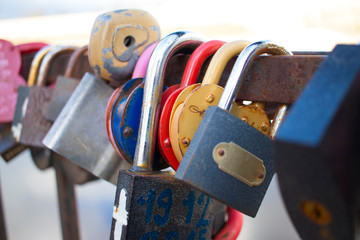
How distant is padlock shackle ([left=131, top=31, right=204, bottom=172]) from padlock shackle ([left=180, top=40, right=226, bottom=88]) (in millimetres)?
30

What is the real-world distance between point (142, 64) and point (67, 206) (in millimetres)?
514

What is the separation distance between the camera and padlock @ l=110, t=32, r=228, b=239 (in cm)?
48

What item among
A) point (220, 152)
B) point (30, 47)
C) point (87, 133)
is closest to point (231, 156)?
point (220, 152)

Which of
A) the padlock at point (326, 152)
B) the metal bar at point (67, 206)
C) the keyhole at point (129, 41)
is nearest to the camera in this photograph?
the padlock at point (326, 152)

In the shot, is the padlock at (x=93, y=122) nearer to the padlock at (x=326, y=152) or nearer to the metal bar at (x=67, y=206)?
the metal bar at (x=67, y=206)

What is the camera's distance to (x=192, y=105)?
48 centimetres

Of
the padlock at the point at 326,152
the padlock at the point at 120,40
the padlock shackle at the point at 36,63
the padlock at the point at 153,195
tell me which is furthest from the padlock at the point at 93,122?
the padlock at the point at 326,152

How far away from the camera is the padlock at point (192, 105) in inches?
18.7

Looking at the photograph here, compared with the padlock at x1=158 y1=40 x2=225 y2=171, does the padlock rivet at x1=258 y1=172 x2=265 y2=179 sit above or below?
below

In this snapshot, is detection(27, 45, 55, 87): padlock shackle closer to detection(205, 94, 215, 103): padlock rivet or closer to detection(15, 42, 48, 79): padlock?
detection(15, 42, 48, 79): padlock

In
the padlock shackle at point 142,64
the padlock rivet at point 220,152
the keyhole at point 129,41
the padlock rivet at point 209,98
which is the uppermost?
the keyhole at point 129,41

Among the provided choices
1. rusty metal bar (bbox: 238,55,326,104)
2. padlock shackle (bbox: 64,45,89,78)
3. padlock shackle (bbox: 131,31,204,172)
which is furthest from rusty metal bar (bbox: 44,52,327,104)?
padlock shackle (bbox: 64,45,89,78)

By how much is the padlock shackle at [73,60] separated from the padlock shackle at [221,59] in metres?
0.32

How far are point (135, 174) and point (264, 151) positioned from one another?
0.15 m
